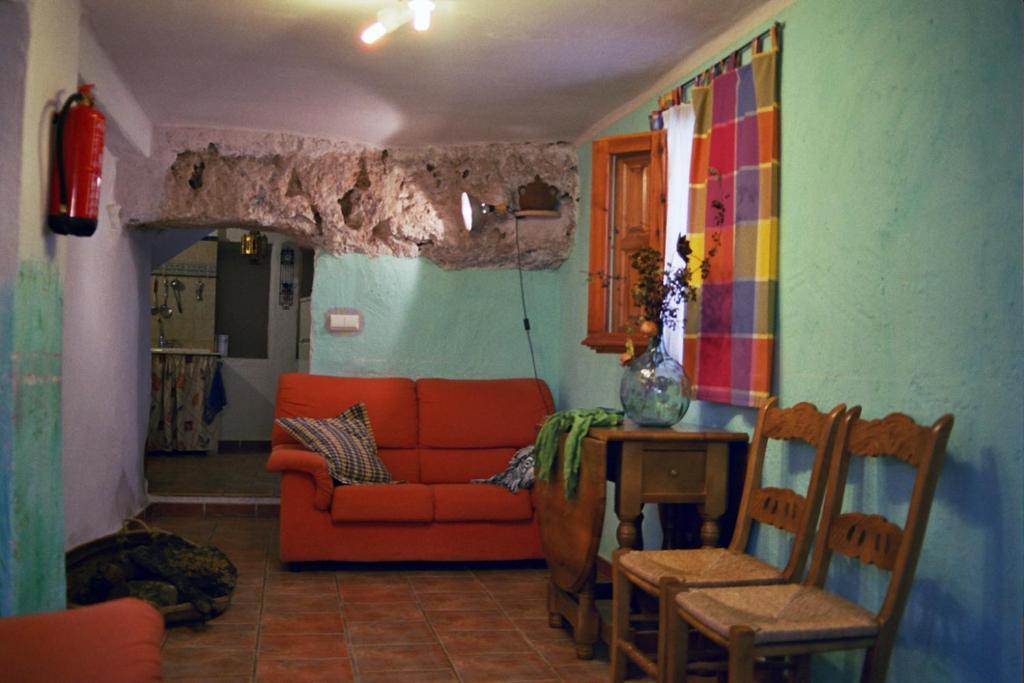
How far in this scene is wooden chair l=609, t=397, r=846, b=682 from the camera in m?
2.57

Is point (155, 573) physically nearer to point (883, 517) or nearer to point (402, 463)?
point (402, 463)

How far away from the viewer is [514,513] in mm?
4742

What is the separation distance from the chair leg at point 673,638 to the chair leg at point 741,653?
334mm

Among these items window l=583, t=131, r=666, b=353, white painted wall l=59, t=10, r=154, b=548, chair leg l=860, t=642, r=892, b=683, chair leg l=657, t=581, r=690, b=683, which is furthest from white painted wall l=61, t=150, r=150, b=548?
chair leg l=860, t=642, r=892, b=683

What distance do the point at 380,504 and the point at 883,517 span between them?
2.78 m

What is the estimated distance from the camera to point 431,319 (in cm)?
576

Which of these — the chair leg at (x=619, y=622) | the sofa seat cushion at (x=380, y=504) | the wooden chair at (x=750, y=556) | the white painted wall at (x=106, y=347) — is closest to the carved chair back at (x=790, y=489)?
the wooden chair at (x=750, y=556)

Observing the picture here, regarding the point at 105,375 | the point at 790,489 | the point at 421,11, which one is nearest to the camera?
the point at 790,489

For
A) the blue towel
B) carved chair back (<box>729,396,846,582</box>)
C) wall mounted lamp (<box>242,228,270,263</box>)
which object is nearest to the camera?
carved chair back (<box>729,396,846,582</box>)

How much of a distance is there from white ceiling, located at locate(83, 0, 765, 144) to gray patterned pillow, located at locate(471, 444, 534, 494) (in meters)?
1.78

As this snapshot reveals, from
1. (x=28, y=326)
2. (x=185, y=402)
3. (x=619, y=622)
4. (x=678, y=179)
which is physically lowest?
(x=619, y=622)

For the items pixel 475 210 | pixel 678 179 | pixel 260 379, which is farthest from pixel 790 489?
pixel 260 379

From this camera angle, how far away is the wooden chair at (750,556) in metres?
2.57

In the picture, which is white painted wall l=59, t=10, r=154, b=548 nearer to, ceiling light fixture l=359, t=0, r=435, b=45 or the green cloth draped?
ceiling light fixture l=359, t=0, r=435, b=45
